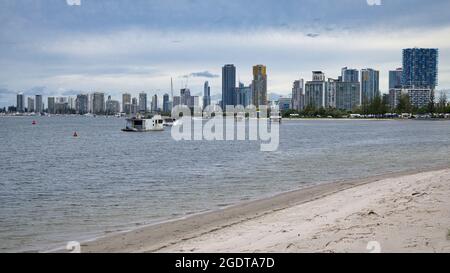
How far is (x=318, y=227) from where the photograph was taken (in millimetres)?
15188

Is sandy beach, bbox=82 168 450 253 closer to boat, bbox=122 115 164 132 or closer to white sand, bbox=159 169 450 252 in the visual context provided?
white sand, bbox=159 169 450 252

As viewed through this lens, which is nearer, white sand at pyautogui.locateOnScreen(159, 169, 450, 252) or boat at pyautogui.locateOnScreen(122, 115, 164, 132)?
white sand at pyautogui.locateOnScreen(159, 169, 450, 252)

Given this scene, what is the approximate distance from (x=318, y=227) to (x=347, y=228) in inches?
40.5

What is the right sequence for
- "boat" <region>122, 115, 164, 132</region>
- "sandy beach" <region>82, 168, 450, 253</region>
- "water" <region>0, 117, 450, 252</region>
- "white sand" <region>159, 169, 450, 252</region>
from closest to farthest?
1. "white sand" <region>159, 169, 450, 252</region>
2. "sandy beach" <region>82, 168, 450, 253</region>
3. "water" <region>0, 117, 450, 252</region>
4. "boat" <region>122, 115, 164, 132</region>

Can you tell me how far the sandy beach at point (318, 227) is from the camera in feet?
40.6

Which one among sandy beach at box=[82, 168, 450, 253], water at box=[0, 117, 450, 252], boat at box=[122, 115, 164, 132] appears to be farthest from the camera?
boat at box=[122, 115, 164, 132]

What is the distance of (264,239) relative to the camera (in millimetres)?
13953

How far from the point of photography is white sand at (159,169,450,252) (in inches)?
478

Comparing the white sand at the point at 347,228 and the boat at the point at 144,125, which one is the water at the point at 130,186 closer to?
the white sand at the point at 347,228

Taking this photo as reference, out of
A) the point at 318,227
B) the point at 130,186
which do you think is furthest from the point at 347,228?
the point at 130,186

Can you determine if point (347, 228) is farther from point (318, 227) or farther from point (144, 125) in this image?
point (144, 125)

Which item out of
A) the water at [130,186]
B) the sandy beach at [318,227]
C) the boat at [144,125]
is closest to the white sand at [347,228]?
the sandy beach at [318,227]

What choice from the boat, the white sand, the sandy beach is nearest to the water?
the sandy beach
